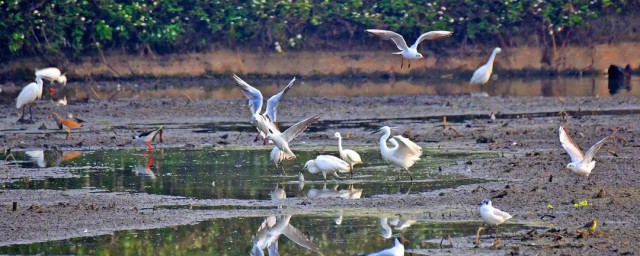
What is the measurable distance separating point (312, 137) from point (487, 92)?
9.50 metres

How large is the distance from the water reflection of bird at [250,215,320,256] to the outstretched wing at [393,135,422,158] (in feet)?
8.04

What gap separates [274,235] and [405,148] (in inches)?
134

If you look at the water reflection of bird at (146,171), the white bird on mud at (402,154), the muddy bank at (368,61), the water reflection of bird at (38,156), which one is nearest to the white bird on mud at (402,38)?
the white bird on mud at (402,154)

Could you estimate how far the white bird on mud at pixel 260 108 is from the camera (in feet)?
49.8

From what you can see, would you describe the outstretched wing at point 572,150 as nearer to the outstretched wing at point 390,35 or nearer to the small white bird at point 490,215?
the small white bird at point 490,215

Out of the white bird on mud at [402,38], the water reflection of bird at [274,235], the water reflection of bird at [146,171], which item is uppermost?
the white bird on mud at [402,38]

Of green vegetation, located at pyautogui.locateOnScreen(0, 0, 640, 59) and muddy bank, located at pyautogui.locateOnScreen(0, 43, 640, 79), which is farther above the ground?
green vegetation, located at pyautogui.locateOnScreen(0, 0, 640, 59)

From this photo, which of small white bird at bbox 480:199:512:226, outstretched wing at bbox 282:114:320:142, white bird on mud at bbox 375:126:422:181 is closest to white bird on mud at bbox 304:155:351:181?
white bird on mud at bbox 375:126:422:181

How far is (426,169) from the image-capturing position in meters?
14.9

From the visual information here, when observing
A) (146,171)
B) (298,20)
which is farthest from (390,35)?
(298,20)

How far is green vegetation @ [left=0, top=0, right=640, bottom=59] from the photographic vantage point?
3103 cm

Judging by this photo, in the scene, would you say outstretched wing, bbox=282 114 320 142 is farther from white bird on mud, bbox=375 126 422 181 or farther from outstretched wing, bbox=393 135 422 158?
outstretched wing, bbox=393 135 422 158

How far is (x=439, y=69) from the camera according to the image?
105 ft

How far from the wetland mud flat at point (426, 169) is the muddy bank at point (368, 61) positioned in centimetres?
Answer: 600
